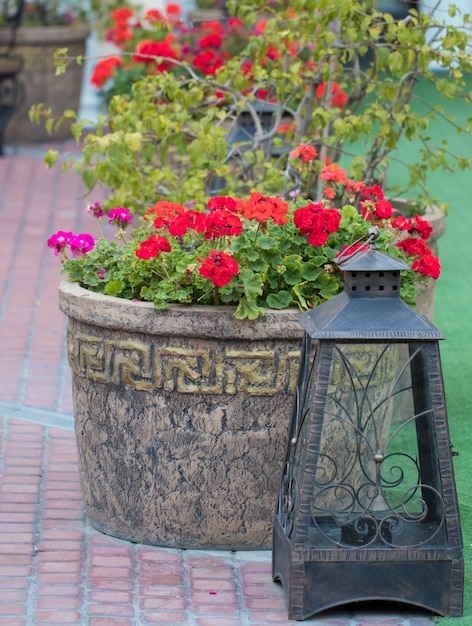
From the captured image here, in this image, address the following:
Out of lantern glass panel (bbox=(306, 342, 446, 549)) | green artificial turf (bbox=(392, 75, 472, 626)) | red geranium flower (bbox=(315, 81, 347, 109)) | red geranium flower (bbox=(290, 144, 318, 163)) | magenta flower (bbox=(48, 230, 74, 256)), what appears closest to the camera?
lantern glass panel (bbox=(306, 342, 446, 549))

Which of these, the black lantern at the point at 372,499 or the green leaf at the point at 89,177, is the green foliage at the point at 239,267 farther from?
the green leaf at the point at 89,177

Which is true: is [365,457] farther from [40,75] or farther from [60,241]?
[40,75]

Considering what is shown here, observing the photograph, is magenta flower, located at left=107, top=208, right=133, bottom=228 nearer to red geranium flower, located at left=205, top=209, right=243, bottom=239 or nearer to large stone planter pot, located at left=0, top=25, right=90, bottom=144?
red geranium flower, located at left=205, top=209, right=243, bottom=239

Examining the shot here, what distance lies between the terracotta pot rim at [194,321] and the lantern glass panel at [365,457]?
0.20 meters

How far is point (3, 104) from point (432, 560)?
949 centimetres

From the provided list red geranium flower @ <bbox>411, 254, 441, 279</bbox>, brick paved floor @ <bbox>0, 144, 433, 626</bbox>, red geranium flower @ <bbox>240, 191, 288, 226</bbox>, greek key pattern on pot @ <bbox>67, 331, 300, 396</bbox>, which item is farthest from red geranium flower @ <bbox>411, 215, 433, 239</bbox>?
brick paved floor @ <bbox>0, 144, 433, 626</bbox>

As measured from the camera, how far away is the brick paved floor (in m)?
3.45

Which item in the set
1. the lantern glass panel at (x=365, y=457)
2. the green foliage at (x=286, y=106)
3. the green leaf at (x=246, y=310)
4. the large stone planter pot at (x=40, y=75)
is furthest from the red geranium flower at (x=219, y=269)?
the large stone planter pot at (x=40, y=75)

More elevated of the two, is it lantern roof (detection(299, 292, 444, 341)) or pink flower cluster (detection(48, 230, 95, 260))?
lantern roof (detection(299, 292, 444, 341))

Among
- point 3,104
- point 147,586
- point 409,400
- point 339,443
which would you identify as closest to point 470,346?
point 409,400

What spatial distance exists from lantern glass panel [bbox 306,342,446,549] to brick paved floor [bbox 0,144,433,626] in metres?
0.25

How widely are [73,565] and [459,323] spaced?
370 cm

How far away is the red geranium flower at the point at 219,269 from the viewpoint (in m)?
3.50

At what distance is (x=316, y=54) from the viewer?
519cm
